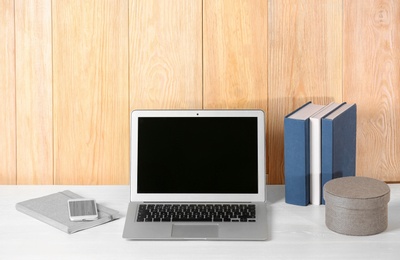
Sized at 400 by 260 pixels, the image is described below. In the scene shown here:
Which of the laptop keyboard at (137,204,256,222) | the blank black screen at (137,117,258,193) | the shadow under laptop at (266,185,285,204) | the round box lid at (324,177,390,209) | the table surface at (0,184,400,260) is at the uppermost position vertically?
the blank black screen at (137,117,258,193)

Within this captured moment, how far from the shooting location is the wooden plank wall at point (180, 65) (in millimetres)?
1906

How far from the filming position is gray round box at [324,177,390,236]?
5.30 feet

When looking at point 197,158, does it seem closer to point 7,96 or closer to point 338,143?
point 338,143

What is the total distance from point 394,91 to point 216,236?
26.4 inches

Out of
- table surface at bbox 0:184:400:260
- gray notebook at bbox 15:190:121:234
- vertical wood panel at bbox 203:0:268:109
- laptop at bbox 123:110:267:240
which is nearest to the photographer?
table surface at bbox 0:184:400:260

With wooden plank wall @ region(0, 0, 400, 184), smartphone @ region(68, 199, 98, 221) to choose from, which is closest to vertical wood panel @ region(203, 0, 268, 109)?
wooden plank wall @ region(0, 0, 400, 184)

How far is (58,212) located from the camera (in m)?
1.75

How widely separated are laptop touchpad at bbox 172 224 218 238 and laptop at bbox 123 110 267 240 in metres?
0.12

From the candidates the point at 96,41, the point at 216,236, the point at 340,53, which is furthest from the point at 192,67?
the point at 216,236

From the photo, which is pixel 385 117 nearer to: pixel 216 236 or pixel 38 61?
pixel 216 236

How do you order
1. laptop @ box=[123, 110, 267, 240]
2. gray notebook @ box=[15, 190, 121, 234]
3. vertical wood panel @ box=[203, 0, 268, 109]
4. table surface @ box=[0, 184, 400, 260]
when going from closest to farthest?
table surface @ box=[0, 184, 400, 260] < gray notebook @ box=[15, 190, 121, 234] < laptop @ box=[123, 110, 267, 240] < vertical wood panel @ box=[203, 0, 268, 109]

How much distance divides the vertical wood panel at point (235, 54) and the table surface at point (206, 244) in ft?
1.12

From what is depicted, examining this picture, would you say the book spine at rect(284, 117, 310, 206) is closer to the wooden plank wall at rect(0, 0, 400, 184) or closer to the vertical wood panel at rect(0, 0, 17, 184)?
the wooden plank wall at rect(0, 0, 400, 184)

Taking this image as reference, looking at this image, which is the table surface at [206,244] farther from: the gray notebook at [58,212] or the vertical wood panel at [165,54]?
the vertical wood panel at [165,54]
